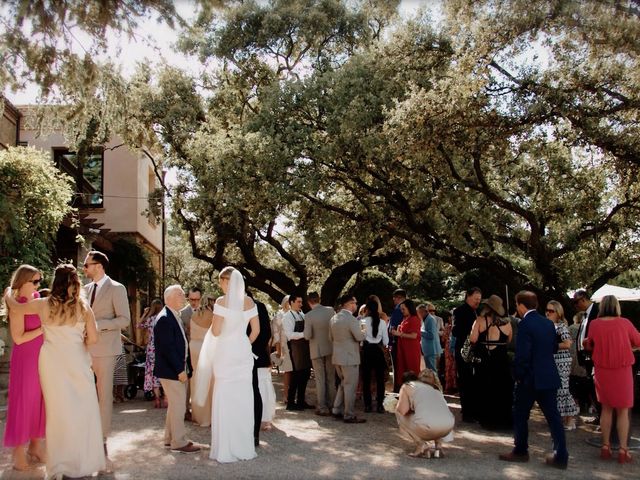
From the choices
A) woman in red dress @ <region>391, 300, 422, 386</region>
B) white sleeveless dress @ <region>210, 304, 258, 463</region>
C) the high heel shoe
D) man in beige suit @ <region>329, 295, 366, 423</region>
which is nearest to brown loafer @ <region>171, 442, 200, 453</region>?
white sleeveless dress @ <region>210, 304, 258, 463</region>

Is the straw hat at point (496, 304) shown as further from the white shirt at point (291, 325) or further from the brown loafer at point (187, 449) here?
the brown loafer at point (187, 449)

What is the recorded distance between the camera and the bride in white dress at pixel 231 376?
24.5 feet

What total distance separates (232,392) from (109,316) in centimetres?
159

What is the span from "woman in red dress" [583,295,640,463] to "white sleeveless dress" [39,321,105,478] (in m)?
5.40

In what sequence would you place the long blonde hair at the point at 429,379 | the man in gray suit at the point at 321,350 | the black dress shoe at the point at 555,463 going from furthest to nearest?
the man in gray suit at the point at 321,350, the long blonde hair at the point at 429,379, the black dress shoe at the point at 555,463

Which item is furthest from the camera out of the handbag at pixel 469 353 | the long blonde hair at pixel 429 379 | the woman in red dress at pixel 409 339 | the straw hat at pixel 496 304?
the woman in red dress at pixel 409 339

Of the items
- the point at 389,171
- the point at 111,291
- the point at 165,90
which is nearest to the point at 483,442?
the point at 111,291

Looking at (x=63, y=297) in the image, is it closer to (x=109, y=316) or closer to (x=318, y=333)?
(x=109, y=316)

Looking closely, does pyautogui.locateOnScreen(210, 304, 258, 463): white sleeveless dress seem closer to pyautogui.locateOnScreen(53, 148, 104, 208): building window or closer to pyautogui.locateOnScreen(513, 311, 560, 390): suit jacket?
pyautogui.locateOnScreen(513, 311, 560, 390): suit jacket

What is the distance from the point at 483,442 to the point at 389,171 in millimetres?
8045

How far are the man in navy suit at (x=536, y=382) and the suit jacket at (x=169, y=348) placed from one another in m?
3.68

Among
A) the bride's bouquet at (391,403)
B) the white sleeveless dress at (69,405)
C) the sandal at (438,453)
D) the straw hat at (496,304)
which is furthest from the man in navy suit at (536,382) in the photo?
the white sleeveless dress at (69,405)

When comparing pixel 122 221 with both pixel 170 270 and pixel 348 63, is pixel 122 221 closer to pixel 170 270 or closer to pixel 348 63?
pixel 348 63

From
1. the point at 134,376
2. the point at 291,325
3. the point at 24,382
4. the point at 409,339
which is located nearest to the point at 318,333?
the point at 291,325
